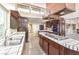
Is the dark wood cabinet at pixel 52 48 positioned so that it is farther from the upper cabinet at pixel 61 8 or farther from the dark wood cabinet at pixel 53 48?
the upper cabinet at pixel 61 8

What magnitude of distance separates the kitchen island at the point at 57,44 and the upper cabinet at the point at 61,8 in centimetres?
38

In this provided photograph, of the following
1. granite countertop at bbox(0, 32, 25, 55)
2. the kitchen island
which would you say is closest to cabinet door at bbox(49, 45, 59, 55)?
the kitchen island

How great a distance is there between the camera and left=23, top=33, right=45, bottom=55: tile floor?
2.51 meters

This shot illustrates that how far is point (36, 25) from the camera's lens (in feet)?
8.27

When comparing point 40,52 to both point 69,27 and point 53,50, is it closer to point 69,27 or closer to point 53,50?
point 53,50

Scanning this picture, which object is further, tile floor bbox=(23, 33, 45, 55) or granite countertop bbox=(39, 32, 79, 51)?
tile floor bbox=(23, 33, 45, 55)

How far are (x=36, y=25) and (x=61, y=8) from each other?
1.61ft

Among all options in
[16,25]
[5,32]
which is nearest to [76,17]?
[16,25]

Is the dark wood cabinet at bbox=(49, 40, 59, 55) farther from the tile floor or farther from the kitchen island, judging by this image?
the tile floor

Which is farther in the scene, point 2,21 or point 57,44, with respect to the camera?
point 2,21

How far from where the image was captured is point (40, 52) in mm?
2533

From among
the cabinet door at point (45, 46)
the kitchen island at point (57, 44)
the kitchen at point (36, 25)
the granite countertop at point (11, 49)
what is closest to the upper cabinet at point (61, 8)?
the kitchen at point (36, 25)

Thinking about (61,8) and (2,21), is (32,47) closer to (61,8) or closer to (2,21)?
(2,21)

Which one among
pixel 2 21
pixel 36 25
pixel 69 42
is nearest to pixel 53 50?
pixel 69 42
